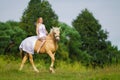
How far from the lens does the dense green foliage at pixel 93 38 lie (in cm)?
7369

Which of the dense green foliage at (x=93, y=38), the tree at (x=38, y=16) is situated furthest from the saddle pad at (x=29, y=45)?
the dense green foliage at (x=93, y=38)

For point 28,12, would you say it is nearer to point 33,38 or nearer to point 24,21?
point 24,21

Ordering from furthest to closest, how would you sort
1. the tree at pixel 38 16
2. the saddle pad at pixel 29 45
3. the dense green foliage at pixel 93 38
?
the dense green foliage at pixel 93 38 < the tree at pixel 38 16 < the saddle pad at pixel 29 45

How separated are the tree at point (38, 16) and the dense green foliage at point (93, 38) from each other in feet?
44.4

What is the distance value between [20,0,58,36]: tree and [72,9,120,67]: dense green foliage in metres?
13.5

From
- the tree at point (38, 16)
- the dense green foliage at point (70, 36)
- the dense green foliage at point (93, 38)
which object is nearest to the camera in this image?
the tree at point (38, 16)

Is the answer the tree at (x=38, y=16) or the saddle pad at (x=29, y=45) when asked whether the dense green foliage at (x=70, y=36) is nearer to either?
the tree at (x=38, y=16)

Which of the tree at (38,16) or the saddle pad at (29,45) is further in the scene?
the tree at (38,16)

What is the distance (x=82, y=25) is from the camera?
255 feet

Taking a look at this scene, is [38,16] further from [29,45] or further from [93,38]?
[29,45]

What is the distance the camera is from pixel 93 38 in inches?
3004

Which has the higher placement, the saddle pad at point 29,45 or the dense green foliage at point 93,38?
the dense green foliage at point 93,38

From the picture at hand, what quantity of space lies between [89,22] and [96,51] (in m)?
5.83

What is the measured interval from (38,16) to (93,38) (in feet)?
60.1
